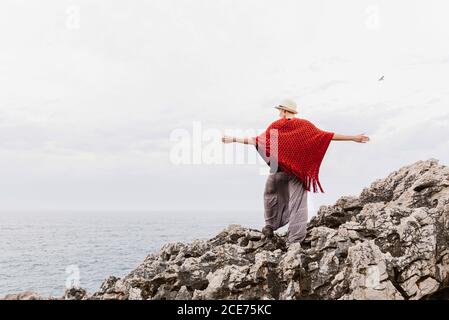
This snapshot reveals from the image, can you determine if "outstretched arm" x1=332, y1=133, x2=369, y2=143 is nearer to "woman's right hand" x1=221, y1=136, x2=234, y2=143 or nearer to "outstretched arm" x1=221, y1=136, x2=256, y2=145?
"outstretched arm" x1=221, y1=136, x2=256, y2=145

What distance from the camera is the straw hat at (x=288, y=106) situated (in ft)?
30.7

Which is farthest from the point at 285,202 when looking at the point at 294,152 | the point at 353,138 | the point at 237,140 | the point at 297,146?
the point at 353,138

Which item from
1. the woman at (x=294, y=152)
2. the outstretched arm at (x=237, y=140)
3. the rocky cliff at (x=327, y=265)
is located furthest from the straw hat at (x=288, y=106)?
the rocky cliff at (x=327, y=265)

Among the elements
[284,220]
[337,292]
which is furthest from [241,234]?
[337,292]

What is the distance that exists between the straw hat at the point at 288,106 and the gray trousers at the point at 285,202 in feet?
4.68

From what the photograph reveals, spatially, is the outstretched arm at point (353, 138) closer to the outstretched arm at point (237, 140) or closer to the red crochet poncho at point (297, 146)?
the red crochet poncho at point (297, 146)

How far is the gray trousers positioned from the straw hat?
1.43 meters

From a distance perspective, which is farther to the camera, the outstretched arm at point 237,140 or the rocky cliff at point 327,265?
the outstretched arm at point 237,140

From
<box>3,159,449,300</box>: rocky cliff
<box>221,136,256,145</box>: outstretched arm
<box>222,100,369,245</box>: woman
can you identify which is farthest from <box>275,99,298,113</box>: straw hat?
<box>3,159,449,300</box>: rocky cliff

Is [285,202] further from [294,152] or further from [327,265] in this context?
[327,265]

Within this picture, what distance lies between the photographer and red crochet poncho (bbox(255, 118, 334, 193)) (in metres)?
9.41

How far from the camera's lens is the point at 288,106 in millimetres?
9344
